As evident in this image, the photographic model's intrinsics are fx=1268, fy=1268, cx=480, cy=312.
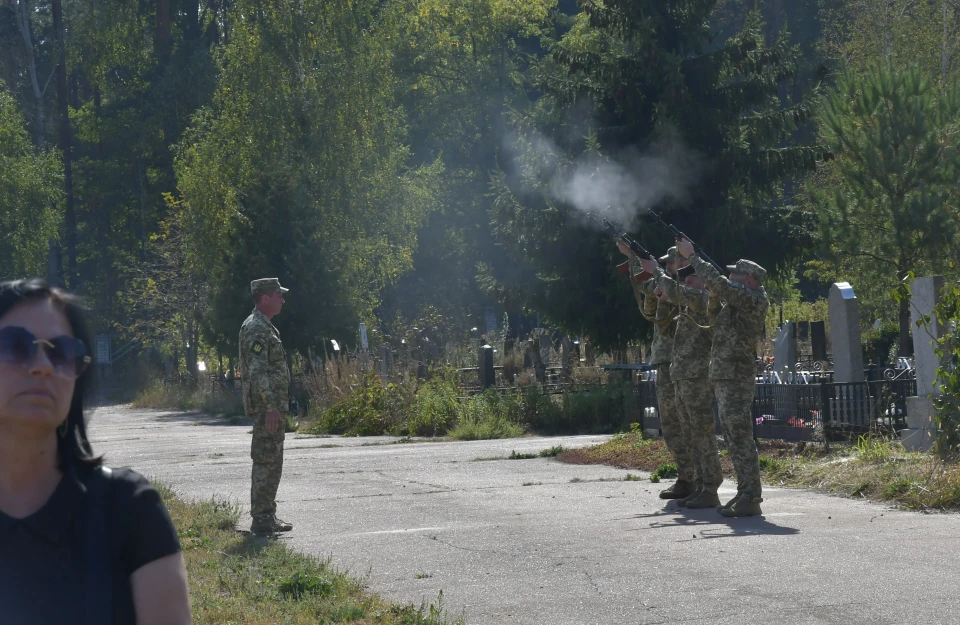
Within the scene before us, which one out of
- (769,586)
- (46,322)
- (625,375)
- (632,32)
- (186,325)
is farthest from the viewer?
(186,325)

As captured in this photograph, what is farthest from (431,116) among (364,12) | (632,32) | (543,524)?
(543,524)

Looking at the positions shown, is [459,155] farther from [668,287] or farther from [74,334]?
[74,334]

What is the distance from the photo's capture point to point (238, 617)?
678cm

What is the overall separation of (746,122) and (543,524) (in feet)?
59.0

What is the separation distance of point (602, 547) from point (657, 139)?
17.2 metres

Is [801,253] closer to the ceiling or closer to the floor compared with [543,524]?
closer to the ceiling

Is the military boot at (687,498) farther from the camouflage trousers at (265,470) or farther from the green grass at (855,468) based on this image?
the camouflage trousers at (265,470)

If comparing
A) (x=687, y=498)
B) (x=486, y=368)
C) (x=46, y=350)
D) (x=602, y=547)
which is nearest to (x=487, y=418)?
(x=486, y=368)

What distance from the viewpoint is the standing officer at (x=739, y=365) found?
10.4 m

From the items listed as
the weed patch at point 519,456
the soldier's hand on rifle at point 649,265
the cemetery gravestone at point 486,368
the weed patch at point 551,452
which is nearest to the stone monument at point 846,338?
the weed patch at point 551,452

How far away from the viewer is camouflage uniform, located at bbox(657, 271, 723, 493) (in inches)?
432

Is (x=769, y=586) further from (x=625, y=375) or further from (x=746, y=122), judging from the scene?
(x=746, y=122)

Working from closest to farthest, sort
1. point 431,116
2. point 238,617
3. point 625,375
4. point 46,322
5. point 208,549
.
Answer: point 46,322, point 238,617, point 208,549, point 625,375, point 431,116

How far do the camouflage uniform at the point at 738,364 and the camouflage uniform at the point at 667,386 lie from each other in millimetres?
1138
